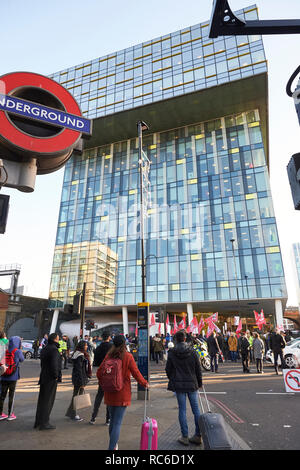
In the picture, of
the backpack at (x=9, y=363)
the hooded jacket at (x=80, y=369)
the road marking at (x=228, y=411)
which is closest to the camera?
the road marking at (x=228, y=411)

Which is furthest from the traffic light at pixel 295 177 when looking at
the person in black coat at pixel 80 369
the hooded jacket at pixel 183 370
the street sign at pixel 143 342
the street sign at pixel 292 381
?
the street sign at pixel 292 381

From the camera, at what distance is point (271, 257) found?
115 ft

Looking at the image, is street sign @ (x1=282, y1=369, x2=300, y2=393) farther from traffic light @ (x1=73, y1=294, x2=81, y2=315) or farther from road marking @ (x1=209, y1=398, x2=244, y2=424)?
traffic light @ (x1=73, y1=294, x2=81, y2=315)

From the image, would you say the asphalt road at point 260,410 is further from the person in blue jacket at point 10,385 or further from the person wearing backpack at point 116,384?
the person in blue jacket at point 10,385

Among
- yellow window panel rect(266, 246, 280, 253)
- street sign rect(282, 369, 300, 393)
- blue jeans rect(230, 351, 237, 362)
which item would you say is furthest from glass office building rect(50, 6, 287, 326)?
street sign rect(282, 369, 300, 393)

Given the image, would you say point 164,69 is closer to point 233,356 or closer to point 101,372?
point 233,356

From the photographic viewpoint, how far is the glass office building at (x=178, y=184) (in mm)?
37156

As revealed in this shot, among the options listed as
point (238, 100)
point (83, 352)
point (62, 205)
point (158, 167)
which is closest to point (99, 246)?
point (62, 205)

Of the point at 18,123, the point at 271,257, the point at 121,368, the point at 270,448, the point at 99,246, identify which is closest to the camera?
the point at 18,123

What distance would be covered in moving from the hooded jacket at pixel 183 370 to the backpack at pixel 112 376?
147 cm

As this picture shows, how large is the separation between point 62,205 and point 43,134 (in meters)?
47.1

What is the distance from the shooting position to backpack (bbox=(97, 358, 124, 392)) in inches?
157

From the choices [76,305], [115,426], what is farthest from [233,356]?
[115,426]
